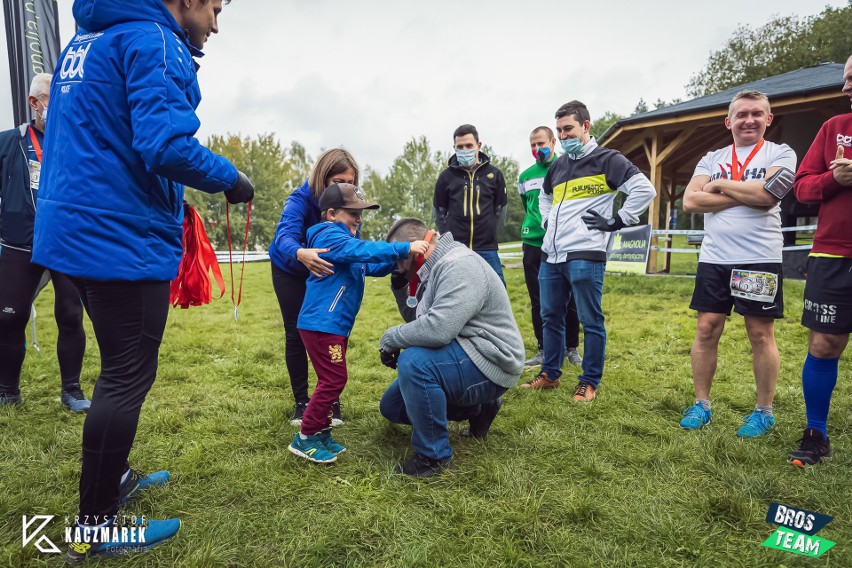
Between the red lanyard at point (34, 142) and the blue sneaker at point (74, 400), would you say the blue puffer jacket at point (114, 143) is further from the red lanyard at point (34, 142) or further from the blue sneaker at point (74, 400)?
the blue sneaker at point (74, 400)

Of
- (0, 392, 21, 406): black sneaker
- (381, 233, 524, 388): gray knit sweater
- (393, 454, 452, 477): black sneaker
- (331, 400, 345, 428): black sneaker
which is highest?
(381, 233, 524, 388): gray knit sweater

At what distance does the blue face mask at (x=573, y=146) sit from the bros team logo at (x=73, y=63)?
3193 mm

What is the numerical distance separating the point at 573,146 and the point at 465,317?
6.98 ft

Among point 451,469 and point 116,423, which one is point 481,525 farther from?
point 116,423

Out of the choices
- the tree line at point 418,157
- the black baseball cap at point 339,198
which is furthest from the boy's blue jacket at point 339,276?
the tree line at point 418,157

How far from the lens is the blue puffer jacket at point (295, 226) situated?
3113 millimetres

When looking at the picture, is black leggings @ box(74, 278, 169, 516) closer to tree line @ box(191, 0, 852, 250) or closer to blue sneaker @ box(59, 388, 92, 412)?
blue sneaker @ box(59, 388, 92, 412)

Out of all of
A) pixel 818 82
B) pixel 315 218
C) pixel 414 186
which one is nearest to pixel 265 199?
pixel 414 186

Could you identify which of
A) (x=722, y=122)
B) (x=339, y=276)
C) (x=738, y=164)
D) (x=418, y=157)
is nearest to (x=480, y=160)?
(x=738, y=164)

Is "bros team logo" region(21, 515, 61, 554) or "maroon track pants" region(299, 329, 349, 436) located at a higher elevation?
"maroon track pants" region(299, 329, 349, 436)

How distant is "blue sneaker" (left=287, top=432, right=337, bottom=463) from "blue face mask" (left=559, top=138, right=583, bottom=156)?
9.35ft

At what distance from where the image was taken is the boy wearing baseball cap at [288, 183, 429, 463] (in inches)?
106

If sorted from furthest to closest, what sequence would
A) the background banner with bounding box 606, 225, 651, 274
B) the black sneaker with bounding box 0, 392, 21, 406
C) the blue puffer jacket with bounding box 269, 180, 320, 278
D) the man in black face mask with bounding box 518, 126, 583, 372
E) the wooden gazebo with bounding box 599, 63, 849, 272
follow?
the background banner with bounding box 606, 225, 651, 274 < the wooden gazebo with bounding box 599, 63, 849, 272 < the man in black face mask with bounding box 518, 126, 583, 372 < the black sneaker with bounding box 0, 392, 21, 406 < the blue puffer jacket with bounding box 269, 180, 320, 278

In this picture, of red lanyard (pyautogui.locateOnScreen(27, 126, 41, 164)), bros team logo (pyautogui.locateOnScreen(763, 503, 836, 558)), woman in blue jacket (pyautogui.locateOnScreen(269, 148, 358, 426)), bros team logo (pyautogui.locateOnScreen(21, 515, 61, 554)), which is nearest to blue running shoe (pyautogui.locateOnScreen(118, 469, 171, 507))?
bros team logo (pyautogui.locateOnScreen(21, 515, 61, 554))
